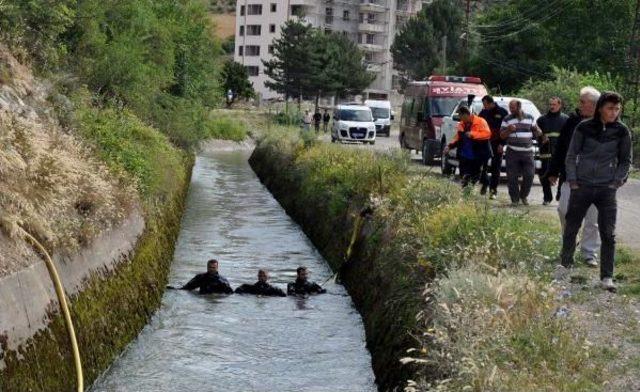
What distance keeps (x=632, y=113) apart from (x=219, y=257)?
21.1m

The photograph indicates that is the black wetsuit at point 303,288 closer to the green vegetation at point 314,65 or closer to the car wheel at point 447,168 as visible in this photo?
the car wheel at point 447,168

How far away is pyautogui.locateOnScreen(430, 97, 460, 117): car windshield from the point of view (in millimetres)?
32938

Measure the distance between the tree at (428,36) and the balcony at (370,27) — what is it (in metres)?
15.3

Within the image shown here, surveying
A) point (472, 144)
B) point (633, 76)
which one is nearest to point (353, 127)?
point (633, 76)

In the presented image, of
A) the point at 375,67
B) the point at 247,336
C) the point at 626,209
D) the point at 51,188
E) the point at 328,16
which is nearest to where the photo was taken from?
the point at 51,188

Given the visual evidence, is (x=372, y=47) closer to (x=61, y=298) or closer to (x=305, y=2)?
(x=305, y=2)

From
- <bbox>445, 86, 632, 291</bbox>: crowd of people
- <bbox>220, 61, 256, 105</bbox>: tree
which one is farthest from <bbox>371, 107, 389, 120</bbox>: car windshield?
<bbox>445, 86, 632, 291</bbox>: crowd of people

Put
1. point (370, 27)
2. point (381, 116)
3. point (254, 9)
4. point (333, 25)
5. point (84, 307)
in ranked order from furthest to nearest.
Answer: point (370, 27)
point (333, 25)
point (254, 9)
point (381, 116)
point (84, 307)

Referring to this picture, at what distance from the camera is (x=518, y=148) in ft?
61.1

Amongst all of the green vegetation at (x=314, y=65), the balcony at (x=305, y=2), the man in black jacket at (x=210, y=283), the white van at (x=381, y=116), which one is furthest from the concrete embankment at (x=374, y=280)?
the balcony at (x=305, y=2)

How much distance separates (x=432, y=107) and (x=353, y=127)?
797 inches

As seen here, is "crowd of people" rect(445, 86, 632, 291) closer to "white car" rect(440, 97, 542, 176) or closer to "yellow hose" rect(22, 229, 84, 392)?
"yellow hose" rect(22, 229, 84, 392)

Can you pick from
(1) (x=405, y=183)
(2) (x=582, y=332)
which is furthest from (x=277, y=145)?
(2) (x=582, y=332)

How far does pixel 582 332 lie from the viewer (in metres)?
8.29
